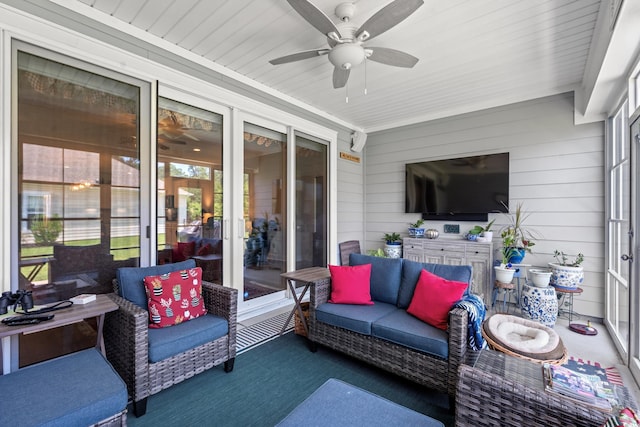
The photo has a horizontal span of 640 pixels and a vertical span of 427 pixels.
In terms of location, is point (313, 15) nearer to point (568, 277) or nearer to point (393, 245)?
point (393, 245)

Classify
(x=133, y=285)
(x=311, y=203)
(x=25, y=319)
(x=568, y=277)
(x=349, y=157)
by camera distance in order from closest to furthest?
1. (x=25, y=319)
2. (x=133, y=285)
3. (x=568, y=277)
4. (x=311, y=203)
5. (x=349, y=157)

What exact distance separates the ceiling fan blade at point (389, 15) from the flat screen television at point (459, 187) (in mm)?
2974

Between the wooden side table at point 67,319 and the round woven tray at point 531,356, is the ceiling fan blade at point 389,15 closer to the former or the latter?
the round woven tray at point 531,356

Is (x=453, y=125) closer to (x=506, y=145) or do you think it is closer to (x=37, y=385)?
(x=506, y=145)

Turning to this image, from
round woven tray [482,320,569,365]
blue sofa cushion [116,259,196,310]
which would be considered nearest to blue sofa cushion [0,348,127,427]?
blue sofa cushion [116,259,196,310]

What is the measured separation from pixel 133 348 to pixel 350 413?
57.8 inches

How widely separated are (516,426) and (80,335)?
10.1 ft

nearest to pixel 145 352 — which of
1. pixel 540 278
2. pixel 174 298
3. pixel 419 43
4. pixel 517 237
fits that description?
pixel 174 298

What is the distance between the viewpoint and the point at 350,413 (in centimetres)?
133

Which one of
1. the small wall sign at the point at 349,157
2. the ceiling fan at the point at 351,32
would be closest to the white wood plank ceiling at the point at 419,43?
the ceiling fan at the point at 351,32

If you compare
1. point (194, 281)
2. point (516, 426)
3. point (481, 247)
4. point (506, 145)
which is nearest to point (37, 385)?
point (194, 281)

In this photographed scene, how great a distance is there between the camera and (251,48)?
302 cm

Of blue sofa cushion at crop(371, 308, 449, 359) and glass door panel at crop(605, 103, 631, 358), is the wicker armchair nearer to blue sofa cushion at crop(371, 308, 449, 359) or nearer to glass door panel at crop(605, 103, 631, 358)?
blue sofa cushion at crop(371, 308, 449, 359)

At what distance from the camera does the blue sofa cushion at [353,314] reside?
2467 mm
